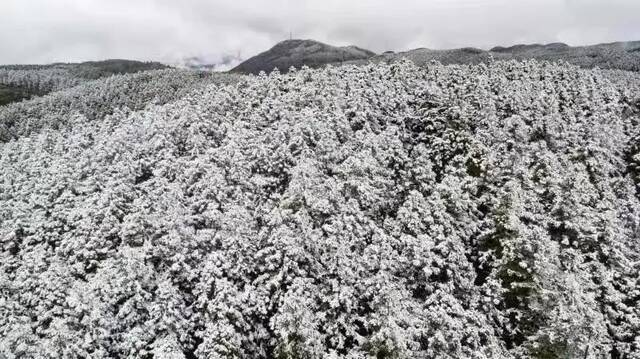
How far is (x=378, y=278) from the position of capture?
3934 centimetres

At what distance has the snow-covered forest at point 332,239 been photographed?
3941cm

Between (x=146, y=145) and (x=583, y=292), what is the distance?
47393 mm

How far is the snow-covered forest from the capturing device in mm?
39406

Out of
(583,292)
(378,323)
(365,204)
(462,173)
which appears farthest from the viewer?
(462,173)

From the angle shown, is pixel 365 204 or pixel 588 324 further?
pixel 365 204

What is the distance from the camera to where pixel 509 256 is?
4519 centimetres

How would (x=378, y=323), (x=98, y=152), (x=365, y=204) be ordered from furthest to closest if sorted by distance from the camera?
1. (x=98, y=152)
2. (x=365, y=204)
3. (x=378, y=323)

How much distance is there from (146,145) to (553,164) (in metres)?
43.8

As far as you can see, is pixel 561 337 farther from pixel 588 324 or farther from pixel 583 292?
pixel 583 292

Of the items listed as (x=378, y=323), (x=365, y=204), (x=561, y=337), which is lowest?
(x=561, y=337)

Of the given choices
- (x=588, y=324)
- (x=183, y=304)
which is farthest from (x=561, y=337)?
(x=183, y=304)

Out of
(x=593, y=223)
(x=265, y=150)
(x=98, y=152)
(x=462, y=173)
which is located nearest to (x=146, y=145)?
(x=98, y=152)

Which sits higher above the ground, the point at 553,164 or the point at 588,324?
the point at 553,164

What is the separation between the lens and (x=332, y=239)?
42.6 m
